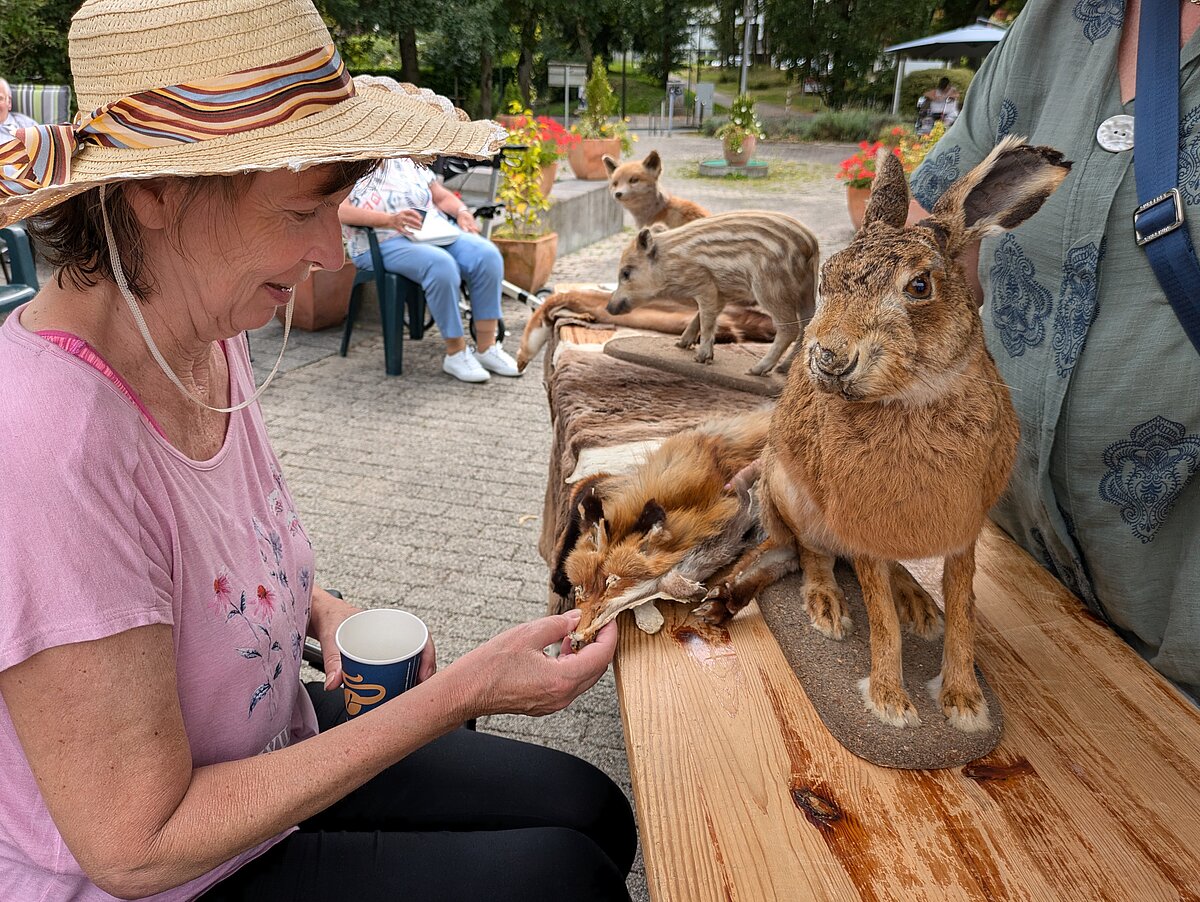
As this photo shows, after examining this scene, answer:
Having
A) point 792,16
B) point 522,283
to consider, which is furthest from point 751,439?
point 792,16

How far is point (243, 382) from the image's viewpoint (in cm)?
153

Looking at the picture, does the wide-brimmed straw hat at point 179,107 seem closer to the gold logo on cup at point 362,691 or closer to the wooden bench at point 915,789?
the gold logo on cup at point 362,691

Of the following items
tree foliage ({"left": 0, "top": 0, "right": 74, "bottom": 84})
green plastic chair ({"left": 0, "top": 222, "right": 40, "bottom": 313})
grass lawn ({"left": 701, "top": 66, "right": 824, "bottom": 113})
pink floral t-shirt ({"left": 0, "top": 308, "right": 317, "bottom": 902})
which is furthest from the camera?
grass lawn ({"left": 701, "top": 66, "right": 824, "bottom": 113})

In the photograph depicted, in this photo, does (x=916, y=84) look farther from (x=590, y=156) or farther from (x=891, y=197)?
(x=891, y=197)

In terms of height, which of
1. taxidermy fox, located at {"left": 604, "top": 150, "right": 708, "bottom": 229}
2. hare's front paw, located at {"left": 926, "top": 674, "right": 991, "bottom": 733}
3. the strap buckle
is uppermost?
the strap buckle

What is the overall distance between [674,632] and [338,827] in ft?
2.31

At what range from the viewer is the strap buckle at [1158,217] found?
1.22 meters

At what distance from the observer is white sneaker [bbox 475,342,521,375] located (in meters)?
5.90

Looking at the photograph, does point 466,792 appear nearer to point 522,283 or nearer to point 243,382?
point 243,382

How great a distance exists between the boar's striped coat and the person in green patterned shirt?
0.72m

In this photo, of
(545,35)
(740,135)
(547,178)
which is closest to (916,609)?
(547,178)

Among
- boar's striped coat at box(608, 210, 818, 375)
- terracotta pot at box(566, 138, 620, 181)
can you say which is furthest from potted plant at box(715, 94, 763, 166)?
boar's striped coat at box(608, 210, 818, 375)

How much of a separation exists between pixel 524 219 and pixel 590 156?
341 cm

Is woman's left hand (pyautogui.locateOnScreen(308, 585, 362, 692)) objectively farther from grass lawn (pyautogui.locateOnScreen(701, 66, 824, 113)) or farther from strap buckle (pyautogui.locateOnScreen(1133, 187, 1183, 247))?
grass lawn (pyautogui.locateOnScreen(701, 66, 824, 113))
